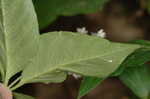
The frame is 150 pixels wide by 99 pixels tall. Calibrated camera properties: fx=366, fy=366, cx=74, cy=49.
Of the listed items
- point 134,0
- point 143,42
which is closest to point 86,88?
point 143,42

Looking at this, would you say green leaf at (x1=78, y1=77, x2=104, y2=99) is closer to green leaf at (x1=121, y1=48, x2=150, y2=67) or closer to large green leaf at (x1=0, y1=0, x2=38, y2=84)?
green leaf at (x1=121, y1=48, x2=150, y2=67)

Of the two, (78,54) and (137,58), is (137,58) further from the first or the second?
(78,54)

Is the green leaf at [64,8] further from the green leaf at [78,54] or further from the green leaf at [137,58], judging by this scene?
the green leaf at [78,54]

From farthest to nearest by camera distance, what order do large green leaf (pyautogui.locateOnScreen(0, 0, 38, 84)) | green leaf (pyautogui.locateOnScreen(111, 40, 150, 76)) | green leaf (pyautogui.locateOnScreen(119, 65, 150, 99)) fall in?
green leaf (pyautogui.locateOnScreen(119, 65, 150, 99)) < green leaf (pyautogui.locateOnScreen(111, 40, 150, 76)) < large green leaf (pyautogui.locateOnScreen(0, 0, 38, 84))

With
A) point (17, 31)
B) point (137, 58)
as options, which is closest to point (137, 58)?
point (137, 58)

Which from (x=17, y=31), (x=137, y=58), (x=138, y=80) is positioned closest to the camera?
(x=17, y=31)

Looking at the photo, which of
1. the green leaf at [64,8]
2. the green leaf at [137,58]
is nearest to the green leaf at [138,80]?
the green leaf at [137,58]

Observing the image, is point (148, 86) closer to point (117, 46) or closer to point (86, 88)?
point (86, 88)

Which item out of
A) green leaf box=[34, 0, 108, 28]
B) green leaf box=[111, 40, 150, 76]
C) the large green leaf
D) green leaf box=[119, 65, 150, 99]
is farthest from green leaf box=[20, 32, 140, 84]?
green leaf box=[34, 0, 108, 28]
